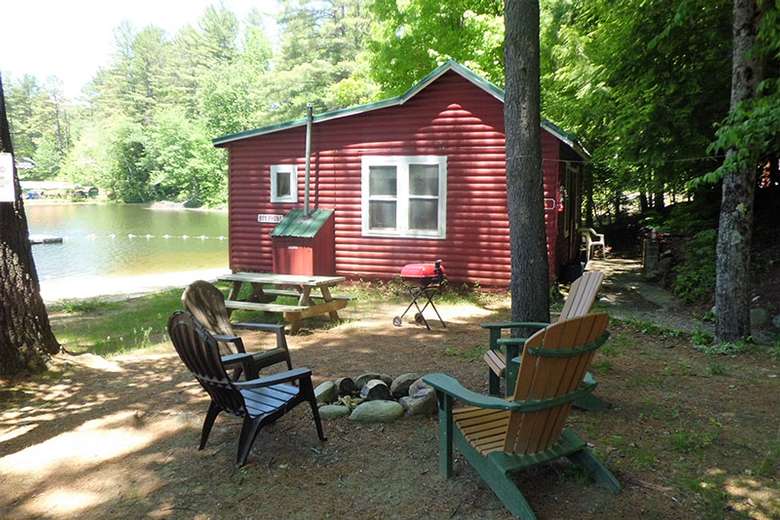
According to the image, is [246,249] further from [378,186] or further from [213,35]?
[213,35]

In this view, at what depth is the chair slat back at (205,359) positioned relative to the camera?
3240mm

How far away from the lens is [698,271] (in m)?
9.02

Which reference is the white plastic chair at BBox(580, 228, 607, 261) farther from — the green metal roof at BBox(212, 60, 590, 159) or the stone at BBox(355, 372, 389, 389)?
the stone at BBox(355, 372, 389, 389)

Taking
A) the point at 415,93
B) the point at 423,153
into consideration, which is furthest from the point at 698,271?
the point at 415,93

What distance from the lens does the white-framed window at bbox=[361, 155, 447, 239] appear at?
10.3m

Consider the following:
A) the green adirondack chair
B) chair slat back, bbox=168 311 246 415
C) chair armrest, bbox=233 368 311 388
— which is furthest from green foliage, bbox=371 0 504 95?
chair slat back, bbox=168 311 246 415

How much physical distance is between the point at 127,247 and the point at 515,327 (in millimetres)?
24157

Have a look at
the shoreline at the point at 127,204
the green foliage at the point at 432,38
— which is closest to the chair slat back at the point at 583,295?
the green foliage at the point at 432,38

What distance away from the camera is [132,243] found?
2652 cm

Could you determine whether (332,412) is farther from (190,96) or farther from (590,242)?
(190,96)

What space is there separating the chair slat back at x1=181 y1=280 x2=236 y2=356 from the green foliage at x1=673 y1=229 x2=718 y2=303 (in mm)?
7125

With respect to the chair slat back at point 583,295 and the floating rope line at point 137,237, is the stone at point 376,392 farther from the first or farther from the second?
the floating rope line at point 137,237

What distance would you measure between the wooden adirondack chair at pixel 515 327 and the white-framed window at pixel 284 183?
7.62 meters

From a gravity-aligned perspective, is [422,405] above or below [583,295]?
below
